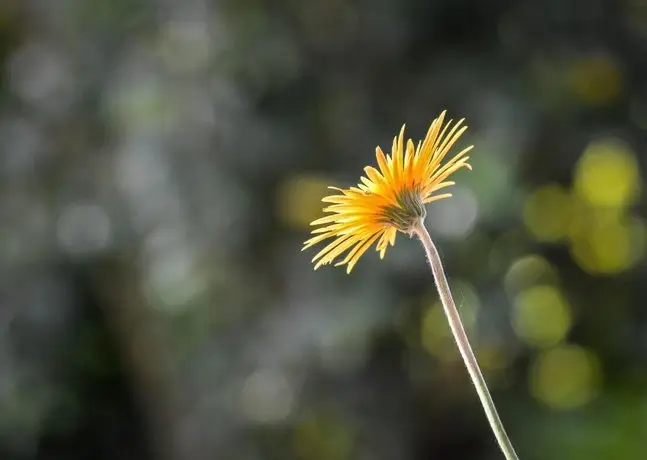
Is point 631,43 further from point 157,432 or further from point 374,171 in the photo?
point 374,171

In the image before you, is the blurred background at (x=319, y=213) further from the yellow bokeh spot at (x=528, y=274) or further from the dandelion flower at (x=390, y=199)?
the dandelion flower at (x=390, y=199)

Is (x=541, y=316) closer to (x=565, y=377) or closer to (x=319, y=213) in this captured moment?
(x=565, y=377)

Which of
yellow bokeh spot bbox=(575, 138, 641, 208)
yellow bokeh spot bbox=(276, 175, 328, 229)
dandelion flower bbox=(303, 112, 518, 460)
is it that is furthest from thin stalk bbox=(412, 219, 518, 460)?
yellow bokeh spot bbox=(575, 138, 641, 208)

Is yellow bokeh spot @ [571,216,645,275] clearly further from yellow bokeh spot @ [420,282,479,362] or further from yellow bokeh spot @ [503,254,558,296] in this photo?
yellow bokeh spot @ [420,282,479,362]

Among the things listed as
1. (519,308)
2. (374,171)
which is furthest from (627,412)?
(374,171)

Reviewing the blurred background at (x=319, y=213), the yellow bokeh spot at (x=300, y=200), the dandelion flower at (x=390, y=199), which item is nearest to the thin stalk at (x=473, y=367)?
the dandelion flower at (x=390, y=199)

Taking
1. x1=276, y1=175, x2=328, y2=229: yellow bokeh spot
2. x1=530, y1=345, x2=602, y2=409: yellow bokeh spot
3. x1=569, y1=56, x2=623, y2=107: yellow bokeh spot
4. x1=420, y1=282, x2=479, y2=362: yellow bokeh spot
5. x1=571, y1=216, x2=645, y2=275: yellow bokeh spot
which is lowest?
x1=530, y1=345, x2=602, y2=409: yellow bokeh spot

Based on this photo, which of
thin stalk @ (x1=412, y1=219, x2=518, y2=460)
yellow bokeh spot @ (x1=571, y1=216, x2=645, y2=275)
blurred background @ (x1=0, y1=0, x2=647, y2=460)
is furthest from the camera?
yellow bokeh spot @ (x1=571, y1=216, x2=645, y2=275)
